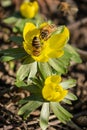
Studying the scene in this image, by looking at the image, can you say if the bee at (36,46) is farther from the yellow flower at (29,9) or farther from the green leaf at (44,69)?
the yellow flower at (29,9)

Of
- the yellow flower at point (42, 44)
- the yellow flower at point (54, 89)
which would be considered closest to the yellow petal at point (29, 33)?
the yellow flower at point (42, 44)

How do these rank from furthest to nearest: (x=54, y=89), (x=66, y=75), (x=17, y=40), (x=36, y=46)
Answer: (x=66, y=75)
(x=17, y=40)
(x=36, y=46)
(x=54, y=89)

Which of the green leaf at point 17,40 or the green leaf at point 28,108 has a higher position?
the green leaf at point 17,40

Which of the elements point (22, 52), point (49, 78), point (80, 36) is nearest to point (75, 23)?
point (80, 36)

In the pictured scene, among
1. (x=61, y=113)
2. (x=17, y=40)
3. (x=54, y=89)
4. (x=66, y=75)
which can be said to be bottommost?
(x=66, y=75)

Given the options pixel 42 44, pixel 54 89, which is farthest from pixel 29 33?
pixel 54 89

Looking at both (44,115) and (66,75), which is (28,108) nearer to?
(44,115)

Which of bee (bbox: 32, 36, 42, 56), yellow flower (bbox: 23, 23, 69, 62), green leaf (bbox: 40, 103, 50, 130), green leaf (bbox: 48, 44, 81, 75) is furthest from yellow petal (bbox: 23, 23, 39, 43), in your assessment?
green leaf (bbox: 40, 103, 50, 130)
